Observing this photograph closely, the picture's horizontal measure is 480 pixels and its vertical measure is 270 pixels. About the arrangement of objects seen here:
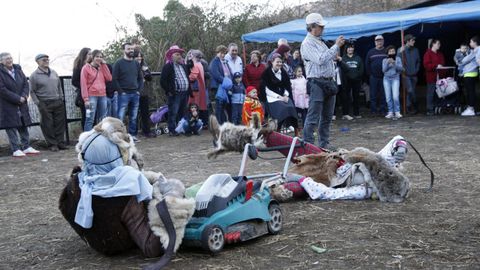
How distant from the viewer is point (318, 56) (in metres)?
7.98

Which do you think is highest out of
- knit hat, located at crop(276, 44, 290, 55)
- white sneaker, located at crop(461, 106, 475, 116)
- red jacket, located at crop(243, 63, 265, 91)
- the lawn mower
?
knit hat, located at crop(276, 44, 290, 55)

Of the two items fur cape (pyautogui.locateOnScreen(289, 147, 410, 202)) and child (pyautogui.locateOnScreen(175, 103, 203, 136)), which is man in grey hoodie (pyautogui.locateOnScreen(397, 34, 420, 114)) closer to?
child (pyautogui.locateOnScreen(175, 103, 203, 136))

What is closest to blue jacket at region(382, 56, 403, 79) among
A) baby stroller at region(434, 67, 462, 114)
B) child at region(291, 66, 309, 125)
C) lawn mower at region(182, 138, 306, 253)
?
baby stroller at region(434, 67, 462, 114)

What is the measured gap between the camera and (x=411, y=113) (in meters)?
16.0

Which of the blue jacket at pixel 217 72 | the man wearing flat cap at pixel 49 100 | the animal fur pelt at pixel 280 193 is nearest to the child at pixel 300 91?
the blue jacket at pixel 217 72

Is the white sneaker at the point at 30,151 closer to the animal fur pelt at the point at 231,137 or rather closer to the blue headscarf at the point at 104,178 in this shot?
the animal fur pelt at the point at 231,137

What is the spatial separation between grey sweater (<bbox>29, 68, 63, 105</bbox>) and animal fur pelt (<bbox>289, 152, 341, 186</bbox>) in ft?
22.5

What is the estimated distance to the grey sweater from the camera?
11.5 m

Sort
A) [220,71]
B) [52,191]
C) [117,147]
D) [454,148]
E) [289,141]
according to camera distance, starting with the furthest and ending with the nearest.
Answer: [220,71] → [454,148] → [52,191] → [289,141] → [117,147]

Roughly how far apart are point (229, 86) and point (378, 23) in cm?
408

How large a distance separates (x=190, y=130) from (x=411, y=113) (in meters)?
6.02

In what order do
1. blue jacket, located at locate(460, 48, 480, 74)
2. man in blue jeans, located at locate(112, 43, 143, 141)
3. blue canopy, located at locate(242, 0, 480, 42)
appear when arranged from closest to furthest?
1. man in blue jeans, located at locate(112, 43, 143, 141)
2. blue canopy, located at locate(242, 0, 480, 42)
3. blue jacket, located at locate(460, 48, 480, 74)

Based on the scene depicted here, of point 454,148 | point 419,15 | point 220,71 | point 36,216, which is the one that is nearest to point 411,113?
point 419,15

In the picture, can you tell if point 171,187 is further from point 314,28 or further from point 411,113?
point 411,113
